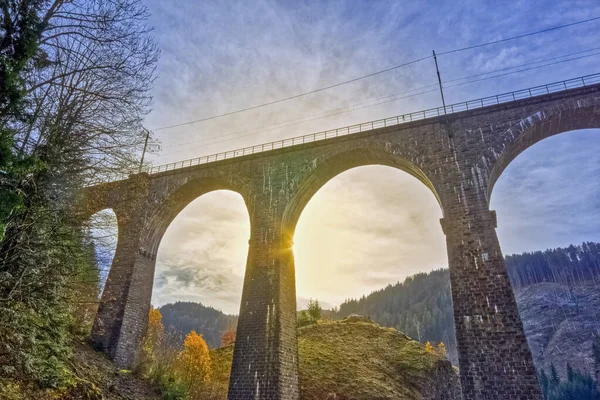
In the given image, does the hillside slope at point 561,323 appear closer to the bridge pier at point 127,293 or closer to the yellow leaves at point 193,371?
the yellow leaves at point 193,371

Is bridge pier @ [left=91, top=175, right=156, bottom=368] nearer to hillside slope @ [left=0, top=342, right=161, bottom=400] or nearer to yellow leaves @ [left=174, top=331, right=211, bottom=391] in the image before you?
hillside slope @ [left=0, top=342, right=161, bottom=400]

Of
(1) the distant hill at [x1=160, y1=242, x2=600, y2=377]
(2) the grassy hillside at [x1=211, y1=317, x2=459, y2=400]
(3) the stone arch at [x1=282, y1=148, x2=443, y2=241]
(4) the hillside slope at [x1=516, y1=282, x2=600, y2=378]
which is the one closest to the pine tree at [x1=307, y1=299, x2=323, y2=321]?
(2) the grassy hillside at [x1=211, y1=317, x2=459, y2=400]

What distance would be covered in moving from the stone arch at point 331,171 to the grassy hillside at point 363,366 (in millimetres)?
6045

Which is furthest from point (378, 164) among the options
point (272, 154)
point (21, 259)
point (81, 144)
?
point (21, 259)

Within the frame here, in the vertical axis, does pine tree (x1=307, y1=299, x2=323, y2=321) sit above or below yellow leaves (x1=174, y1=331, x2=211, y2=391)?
above

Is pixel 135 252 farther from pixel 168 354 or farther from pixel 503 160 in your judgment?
pixel 503 160

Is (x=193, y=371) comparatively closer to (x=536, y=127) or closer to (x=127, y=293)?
(x=127, y=293)

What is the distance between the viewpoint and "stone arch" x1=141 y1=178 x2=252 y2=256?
18234mm

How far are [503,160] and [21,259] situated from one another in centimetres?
1480

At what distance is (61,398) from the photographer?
8.38 m

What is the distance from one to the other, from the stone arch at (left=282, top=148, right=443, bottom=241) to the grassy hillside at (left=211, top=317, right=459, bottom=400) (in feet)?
19.8

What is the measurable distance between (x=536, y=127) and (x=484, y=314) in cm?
722

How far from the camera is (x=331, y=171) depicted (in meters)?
16.7

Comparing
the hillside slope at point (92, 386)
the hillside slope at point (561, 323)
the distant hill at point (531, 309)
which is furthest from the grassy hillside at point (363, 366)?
the hillside slope at point (561, 323)
